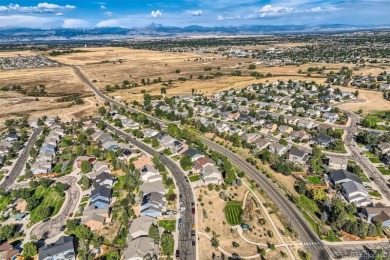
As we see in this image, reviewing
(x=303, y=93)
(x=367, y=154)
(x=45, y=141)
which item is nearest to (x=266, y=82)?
(x=303, y=93)

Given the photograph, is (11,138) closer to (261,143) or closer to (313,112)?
(261,143)

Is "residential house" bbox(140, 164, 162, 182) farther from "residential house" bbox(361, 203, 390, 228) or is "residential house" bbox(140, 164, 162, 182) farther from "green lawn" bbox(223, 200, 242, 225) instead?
"residential house" bbox(361, 203, 390, 228)

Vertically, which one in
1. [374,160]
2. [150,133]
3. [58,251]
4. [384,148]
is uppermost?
[150,133]

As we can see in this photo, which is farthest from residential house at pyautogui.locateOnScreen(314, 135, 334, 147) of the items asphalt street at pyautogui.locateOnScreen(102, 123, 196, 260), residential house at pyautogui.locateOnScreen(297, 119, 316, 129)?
asphalt street at pyautogui.locateOnScreen(102, 123, 196, 260)

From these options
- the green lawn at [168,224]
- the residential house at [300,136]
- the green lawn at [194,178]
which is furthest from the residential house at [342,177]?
the green lawn at [168,224]

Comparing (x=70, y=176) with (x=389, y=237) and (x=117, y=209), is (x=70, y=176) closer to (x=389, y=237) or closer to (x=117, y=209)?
(x=117, y=209)

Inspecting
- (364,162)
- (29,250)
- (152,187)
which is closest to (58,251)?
Result: (29,250)
